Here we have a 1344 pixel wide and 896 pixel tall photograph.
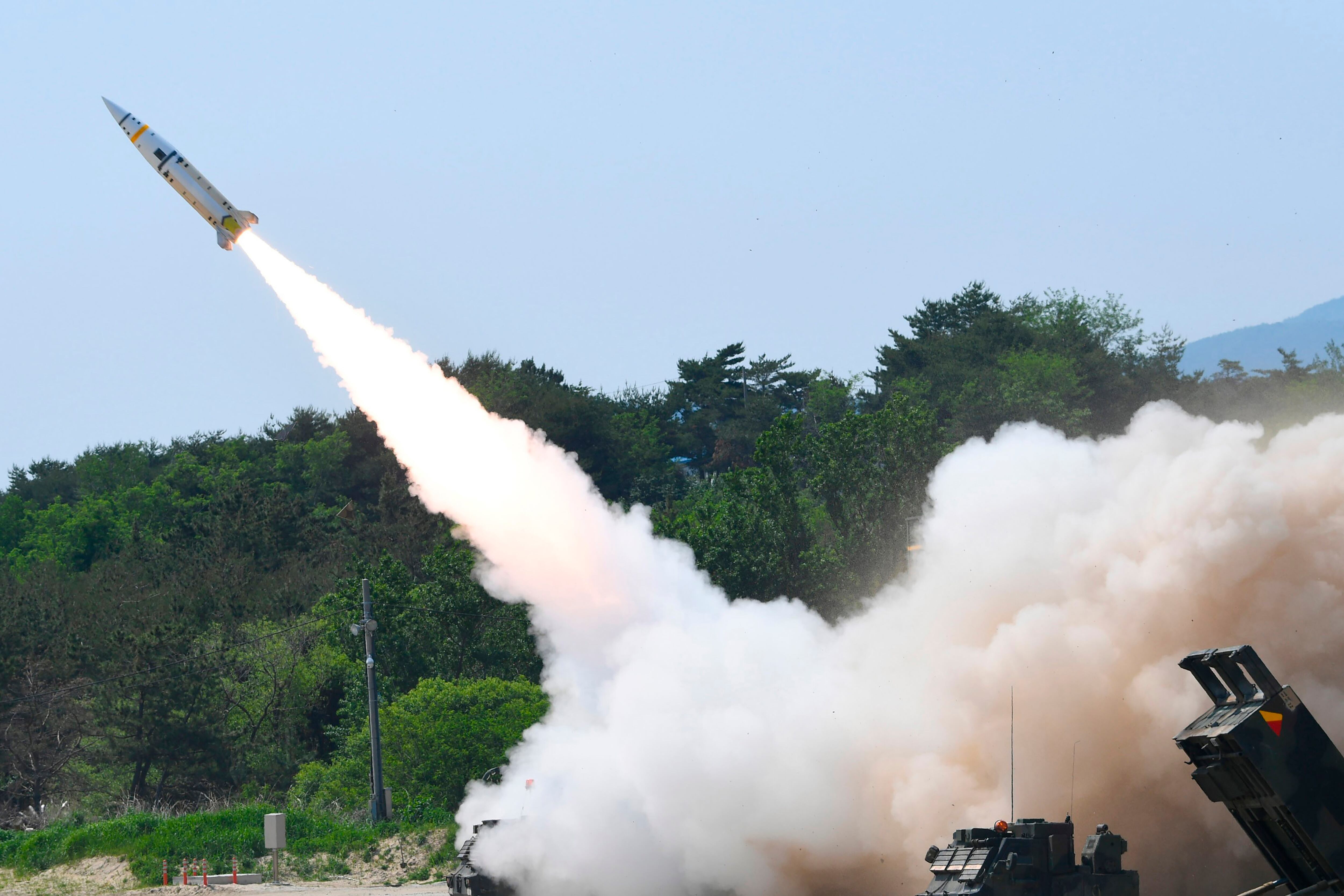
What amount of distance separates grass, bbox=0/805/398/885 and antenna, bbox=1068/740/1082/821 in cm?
1784

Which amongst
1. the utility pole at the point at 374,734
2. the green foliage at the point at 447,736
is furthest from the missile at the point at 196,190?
the green foliage at the point at 447,736

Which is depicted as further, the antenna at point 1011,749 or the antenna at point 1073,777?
the antenna at point 1073,777

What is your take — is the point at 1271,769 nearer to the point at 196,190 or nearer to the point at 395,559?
the point at 196,190

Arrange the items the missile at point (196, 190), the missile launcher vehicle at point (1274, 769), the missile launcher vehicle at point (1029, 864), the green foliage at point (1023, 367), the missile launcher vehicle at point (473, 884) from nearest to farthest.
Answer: the missile launcher vehicle at point (1274, 769)
the missile launcher vehicle at point (1029, 864)
the missile launcher vehicle at point (473, 884)
the missile at point (196, 190)
the green foliage at point (1023, 367)

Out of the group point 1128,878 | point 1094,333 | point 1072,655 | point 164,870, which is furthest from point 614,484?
point 1128,878

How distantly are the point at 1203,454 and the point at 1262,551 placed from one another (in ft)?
5.28

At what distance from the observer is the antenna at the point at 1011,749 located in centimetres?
2144

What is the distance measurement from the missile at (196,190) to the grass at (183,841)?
1279cm

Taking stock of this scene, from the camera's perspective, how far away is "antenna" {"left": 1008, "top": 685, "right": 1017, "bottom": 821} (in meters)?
21.4

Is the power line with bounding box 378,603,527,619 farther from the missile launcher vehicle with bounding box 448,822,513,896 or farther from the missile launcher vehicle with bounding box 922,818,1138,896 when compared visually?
the missile launcher vehicle with bounding box 922,818,1138,896

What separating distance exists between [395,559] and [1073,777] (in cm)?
4266

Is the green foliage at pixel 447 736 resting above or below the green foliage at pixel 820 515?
below

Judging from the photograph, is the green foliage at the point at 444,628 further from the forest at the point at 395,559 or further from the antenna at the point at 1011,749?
the antenna at the point at 1011,749

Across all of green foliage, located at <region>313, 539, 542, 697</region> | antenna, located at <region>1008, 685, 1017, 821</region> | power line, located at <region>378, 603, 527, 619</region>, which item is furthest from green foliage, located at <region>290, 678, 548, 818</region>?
antenna, located at <region>1008, 685, 1017, 821</region>
